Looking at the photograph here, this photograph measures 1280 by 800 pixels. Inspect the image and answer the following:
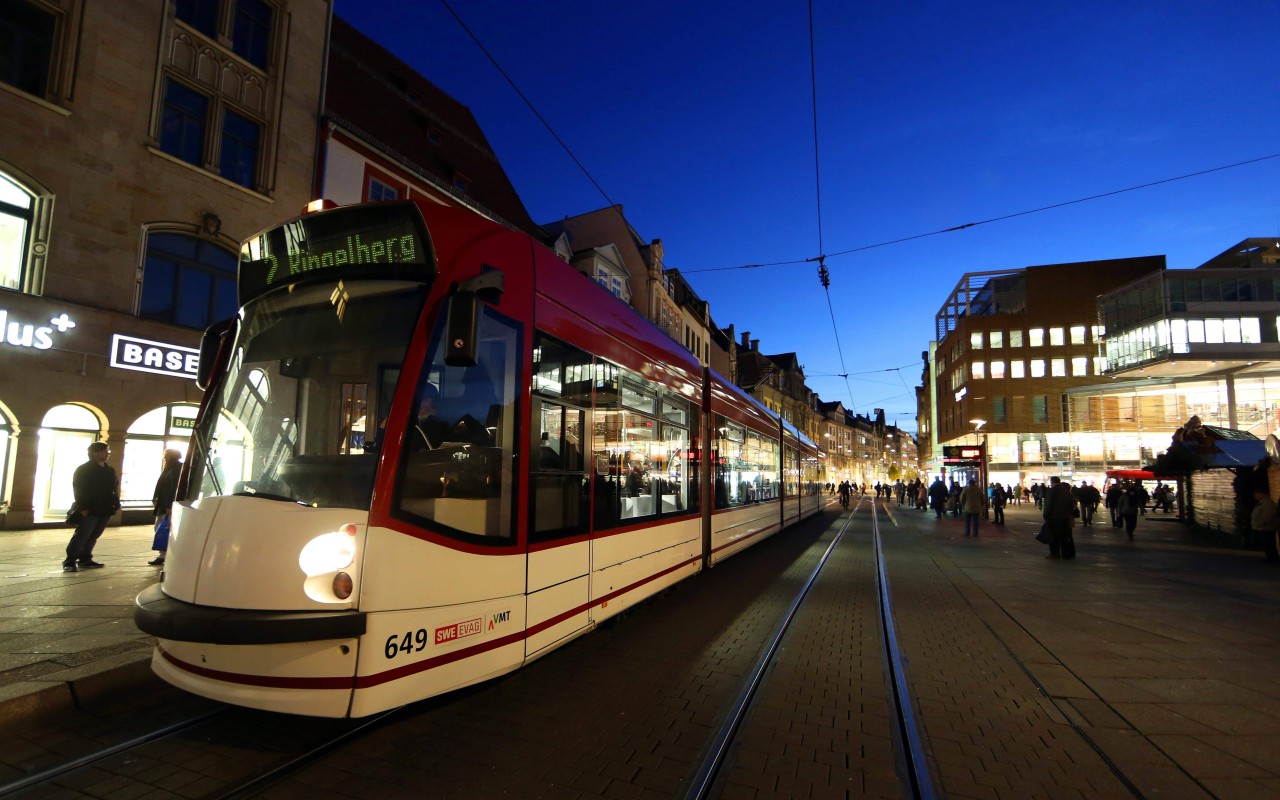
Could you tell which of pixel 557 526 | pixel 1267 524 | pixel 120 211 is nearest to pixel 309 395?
pixel 557 526

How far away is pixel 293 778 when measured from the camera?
11.2 ft

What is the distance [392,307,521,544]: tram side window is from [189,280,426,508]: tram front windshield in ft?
0.68

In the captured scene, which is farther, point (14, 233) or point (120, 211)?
point (120, 211)

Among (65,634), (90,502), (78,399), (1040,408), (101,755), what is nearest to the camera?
(101,755)

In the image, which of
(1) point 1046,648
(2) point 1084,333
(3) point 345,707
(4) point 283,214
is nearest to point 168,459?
(3) point 345,707

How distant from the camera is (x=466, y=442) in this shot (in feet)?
13.7

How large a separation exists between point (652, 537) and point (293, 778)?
427 centimetres

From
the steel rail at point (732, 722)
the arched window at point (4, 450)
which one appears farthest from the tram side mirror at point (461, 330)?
the arched window at point (4, 450)

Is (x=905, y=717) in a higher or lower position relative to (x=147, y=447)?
lower

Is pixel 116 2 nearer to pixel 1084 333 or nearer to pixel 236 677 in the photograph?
pixel 236 677

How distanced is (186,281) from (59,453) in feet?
13.9

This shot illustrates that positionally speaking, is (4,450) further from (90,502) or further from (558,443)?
(558,443)

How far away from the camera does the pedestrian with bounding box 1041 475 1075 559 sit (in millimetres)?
13844

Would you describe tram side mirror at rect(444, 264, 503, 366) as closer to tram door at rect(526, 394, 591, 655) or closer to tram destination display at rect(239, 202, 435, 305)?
tram destination display at rect(239, 202, 435, 305)
